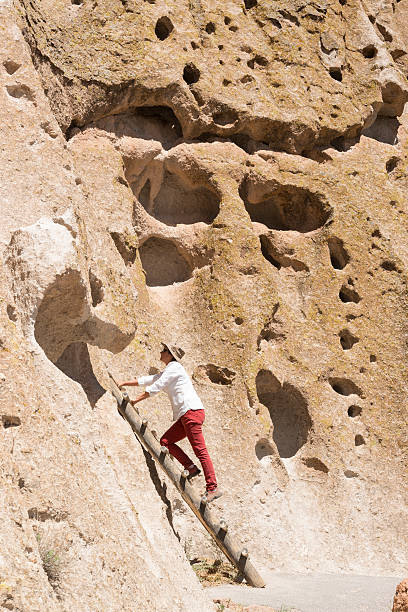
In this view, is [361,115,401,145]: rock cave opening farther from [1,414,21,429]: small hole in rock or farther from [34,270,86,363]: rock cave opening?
[1,414,21,429]: small hole in rock

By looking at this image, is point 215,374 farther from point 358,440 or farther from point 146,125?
point 146,125

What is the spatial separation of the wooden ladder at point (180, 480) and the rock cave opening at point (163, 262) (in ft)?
9.38

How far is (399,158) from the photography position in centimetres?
1024

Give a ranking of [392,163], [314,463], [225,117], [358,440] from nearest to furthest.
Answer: [314,463], [358,440], [225,117], [392,163]

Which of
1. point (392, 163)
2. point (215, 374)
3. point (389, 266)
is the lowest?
point (215, 374)

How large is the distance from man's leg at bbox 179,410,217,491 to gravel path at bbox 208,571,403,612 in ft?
2.56

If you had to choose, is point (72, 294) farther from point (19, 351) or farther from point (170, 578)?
point (170, 578)

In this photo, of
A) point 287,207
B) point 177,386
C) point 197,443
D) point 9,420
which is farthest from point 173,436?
point 287,207

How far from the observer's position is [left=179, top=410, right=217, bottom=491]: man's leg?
227 inches

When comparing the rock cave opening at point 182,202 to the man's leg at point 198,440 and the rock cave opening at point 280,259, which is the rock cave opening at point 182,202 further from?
the man's leg at point 198,440

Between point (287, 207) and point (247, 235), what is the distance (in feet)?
3.79

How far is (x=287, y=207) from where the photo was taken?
935 cm

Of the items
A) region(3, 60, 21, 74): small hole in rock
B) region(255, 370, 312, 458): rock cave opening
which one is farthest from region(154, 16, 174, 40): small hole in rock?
region(3, 60, 21, 74): small hole in rock

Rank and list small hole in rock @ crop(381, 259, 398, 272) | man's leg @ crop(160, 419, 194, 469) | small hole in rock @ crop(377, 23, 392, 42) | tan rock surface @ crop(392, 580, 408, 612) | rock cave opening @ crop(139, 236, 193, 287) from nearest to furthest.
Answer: tan rock surface @ crop(392, 580, 408, 612) → man's leg @ crop(160, 419, 194, 469) → rock cave opening @ crop(139, 236, 193, 287) → small hole in rock @ crop(381, 259, 398, 272) → small hole in rock @ crop(377, 23, 392, 42)
